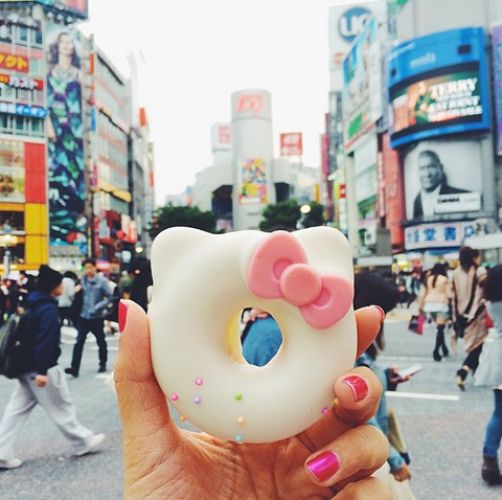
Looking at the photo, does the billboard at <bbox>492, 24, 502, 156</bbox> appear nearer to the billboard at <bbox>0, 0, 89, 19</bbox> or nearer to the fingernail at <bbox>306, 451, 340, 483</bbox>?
the billboard at <bbox>0, 0, 89, 19</bbox>

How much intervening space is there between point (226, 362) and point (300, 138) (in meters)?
100

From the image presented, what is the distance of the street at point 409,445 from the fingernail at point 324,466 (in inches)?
108

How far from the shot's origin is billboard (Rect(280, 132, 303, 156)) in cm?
9975

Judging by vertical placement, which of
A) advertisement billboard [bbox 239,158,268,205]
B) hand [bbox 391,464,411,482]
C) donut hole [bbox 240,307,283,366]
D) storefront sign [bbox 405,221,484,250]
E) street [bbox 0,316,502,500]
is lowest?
street [bbox 0,316,502,500]

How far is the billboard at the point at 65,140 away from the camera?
4222cm

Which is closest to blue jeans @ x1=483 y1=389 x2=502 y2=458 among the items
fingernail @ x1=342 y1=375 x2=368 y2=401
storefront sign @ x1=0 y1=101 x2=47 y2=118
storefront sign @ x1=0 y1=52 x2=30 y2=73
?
fingernail @ x1=342 y1=375 x2=368 y2=401

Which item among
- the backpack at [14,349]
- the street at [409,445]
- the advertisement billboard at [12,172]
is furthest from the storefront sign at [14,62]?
the backpack at [14,349]

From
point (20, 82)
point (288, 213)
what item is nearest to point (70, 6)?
point (20, 82)

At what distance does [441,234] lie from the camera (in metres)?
36.3

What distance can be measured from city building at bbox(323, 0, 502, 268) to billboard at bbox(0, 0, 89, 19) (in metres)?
21.5

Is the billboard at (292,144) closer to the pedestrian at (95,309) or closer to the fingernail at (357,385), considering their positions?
the pedestrian at (95,309)

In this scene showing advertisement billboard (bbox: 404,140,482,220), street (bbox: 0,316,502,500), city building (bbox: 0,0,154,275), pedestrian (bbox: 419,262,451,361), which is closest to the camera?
street (bbox: 0,316,502,500)

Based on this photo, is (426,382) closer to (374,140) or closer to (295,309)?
(295,309)

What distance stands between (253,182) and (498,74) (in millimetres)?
38956
